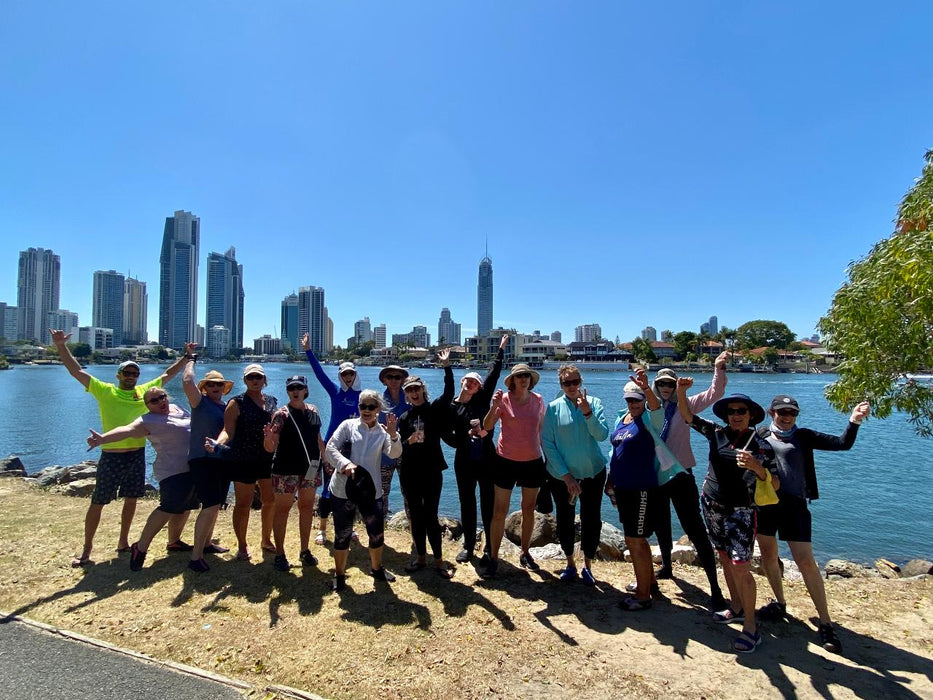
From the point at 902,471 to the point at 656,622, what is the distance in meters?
21.6

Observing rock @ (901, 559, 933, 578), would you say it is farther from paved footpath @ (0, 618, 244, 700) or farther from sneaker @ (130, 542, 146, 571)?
sneaker @ (130, 542, 146, 571)

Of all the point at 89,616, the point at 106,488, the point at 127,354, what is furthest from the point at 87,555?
the point at 127,354

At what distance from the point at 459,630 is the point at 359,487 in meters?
1.54

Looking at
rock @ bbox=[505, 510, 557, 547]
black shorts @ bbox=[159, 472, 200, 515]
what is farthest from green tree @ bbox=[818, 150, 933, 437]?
black shorts @ bbox=[159, 472, 200, 515]

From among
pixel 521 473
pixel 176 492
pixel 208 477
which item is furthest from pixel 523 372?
pixel 176 492

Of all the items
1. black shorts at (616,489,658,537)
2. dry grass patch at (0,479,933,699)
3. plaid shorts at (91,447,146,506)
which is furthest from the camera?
plaid shorts at (91,447,146,506)

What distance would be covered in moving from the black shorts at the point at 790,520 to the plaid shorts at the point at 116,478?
631 cm

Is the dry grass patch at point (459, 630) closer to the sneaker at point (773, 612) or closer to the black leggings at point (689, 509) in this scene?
the sneaker at point (773, 612)

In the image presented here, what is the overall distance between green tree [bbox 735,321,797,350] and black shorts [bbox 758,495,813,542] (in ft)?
444

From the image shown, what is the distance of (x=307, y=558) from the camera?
5.45 metres

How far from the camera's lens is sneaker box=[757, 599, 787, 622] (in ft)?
14.2

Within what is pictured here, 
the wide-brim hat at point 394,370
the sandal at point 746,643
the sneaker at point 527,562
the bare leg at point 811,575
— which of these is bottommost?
the sneaker at point 527,562

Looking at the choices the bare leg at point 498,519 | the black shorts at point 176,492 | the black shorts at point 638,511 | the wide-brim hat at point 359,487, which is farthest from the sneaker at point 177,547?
the black shorts at point 638,511

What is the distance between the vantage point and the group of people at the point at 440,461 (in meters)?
4.41
